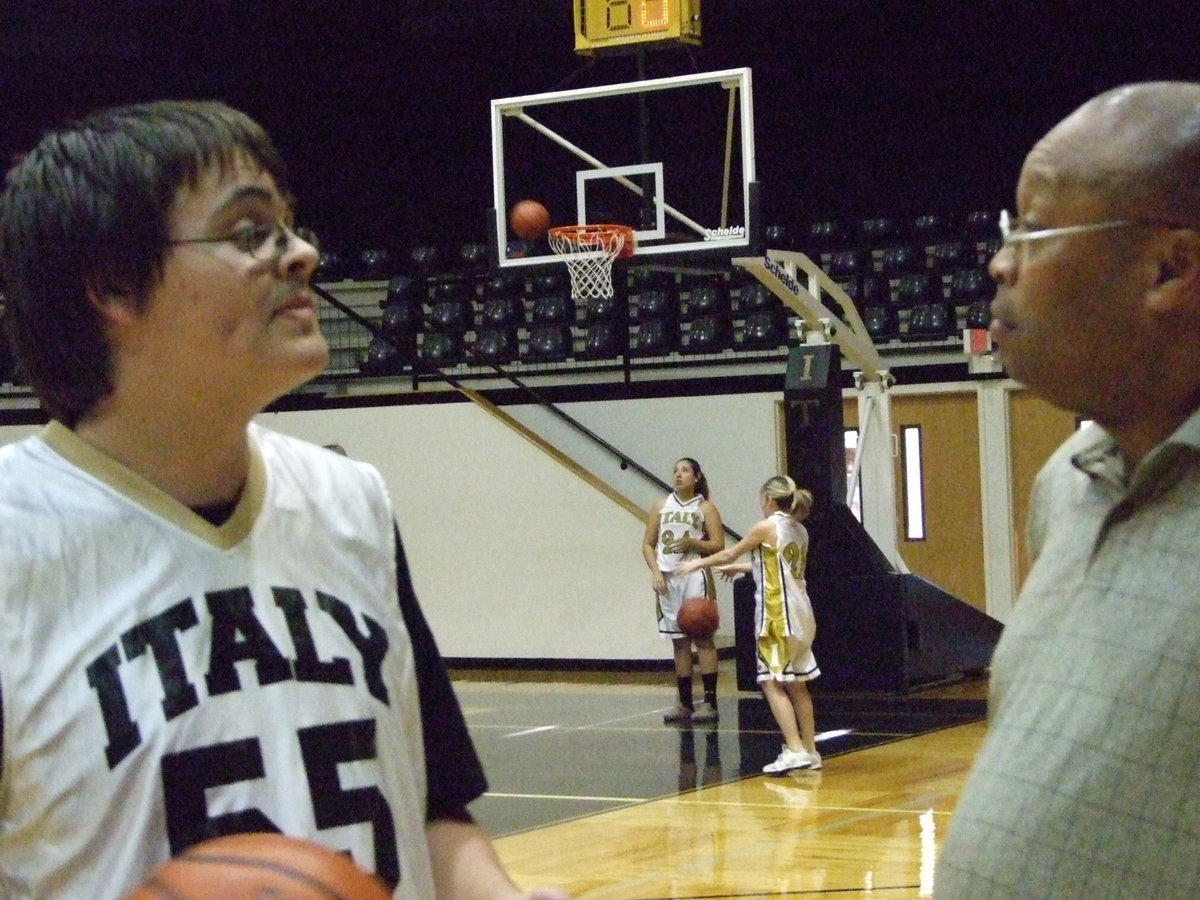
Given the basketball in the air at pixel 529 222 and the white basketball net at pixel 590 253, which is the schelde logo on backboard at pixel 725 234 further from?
the basketball in the air at pixel 529 222

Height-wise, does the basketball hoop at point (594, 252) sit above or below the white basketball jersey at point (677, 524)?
above

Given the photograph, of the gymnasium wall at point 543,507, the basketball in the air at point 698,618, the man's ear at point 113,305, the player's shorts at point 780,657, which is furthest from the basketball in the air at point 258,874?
the gymnasium wall at point 543,507

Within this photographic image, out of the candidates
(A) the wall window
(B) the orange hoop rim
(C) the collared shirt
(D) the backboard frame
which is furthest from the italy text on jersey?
(A) the wall window

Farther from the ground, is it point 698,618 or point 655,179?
point 655,179

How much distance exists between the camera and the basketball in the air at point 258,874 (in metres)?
1.46

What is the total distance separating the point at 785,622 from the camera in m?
8.95

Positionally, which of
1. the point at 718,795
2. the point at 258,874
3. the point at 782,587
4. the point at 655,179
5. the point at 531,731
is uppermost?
the point at 655,179

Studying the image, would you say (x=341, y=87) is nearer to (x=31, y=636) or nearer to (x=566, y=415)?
(x=566, y=415)

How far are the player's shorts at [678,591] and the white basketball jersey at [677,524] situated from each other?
12 centimetres

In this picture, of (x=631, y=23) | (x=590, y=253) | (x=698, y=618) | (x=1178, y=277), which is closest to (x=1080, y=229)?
(x=1178, y=277)

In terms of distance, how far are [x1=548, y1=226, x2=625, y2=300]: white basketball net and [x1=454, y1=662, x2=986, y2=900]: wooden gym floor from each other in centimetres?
274

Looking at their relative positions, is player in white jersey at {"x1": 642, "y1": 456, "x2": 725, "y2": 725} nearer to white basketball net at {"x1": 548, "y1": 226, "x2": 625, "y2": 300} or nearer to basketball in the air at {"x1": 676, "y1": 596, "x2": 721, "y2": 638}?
basketball in the air at {"x1": 676, "y1": 596, "x2": 721, "y2": 638}

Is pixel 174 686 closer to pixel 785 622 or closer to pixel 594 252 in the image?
pixel 785 622

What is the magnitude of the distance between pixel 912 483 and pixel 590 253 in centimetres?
496
